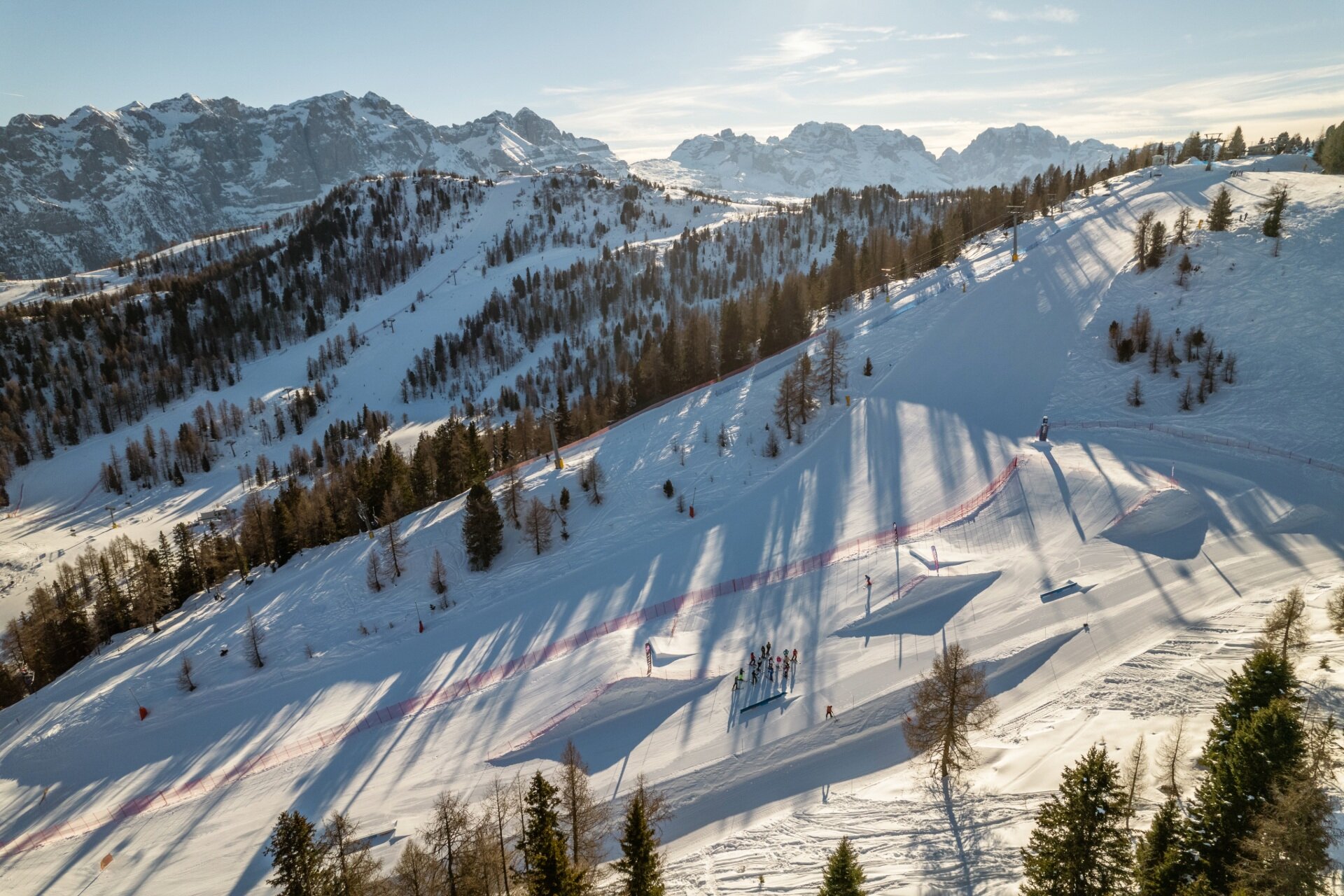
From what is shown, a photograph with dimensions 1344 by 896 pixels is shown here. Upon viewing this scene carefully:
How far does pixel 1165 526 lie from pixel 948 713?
81.0 ft

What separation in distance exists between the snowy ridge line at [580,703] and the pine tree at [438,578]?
784 inches

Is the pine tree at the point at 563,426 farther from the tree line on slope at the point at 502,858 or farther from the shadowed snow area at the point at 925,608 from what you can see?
the tree line on slope at the point at 502,858

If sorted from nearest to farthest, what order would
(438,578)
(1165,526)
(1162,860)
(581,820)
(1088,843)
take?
(1088,843), (1162,860), (581,820), (1165,526), (438,578)

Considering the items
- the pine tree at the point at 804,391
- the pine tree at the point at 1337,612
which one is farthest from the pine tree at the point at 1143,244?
the pine tree at the point at 1337,612

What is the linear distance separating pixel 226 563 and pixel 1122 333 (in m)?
95.8

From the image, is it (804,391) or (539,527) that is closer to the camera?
(539,527)

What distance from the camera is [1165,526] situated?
4038 cm

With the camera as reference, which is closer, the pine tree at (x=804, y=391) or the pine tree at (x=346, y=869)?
the pine tree at (x=346, y=869)

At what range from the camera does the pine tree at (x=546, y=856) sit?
19.4m

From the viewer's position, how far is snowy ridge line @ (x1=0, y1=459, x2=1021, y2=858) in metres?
35.8

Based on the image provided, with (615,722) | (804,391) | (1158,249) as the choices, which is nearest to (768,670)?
(615,722)

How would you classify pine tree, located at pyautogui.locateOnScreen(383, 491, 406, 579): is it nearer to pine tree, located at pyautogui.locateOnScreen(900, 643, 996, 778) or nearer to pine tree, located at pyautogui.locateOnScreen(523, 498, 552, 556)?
pine tree, located at pyautogui.locateOnScreen(523, 498, 552, 556)

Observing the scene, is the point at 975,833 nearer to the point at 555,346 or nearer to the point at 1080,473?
the point at 1080,473

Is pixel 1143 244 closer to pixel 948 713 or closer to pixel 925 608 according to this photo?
pixel 925 608
